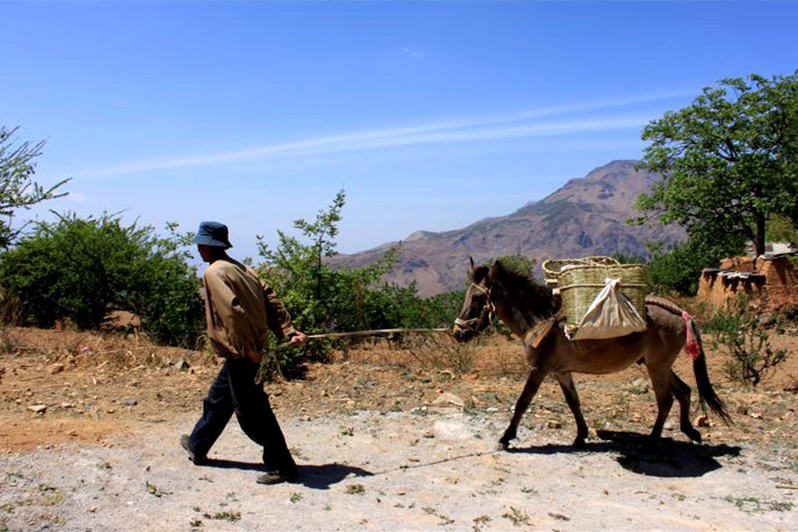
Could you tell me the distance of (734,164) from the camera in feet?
61.6

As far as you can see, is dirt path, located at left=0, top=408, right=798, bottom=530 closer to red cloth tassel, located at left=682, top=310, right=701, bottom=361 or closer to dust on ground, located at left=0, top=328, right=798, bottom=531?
dust on ground, located at left=0, top=328, right=798, bottom=531

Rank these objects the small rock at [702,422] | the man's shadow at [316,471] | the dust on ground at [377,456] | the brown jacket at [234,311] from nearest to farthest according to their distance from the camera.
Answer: the dust on ground at [377,456] → the brown jacket at [234,311] → the man's shadow at [316,471] → the small rock at [702,422]

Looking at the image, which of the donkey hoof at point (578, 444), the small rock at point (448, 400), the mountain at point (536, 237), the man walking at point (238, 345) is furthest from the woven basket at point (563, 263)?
the mountain at point (536, 237)

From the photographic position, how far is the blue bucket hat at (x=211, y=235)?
541 centimetres

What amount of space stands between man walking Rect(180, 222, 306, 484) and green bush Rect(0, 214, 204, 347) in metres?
7.37

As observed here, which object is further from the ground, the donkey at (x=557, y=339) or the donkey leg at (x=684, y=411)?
the donkey at (x=557, y=339)

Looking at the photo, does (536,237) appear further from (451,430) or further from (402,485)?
(402,485)

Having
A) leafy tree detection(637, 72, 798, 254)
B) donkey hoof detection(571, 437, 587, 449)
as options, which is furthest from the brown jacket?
leafy tree detection(637, 72, 798, 254)

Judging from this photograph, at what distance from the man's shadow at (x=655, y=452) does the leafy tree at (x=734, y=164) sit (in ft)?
43.1

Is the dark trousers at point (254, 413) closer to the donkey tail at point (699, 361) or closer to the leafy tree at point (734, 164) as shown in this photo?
the donkey tail at point (699, 361)

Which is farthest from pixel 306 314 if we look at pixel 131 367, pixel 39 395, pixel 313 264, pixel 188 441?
pixel 188 441

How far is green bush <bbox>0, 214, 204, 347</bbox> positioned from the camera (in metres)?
13.2

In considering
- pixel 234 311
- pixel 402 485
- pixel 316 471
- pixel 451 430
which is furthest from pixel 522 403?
pixel 234 311

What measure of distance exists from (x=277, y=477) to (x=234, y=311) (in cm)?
136
